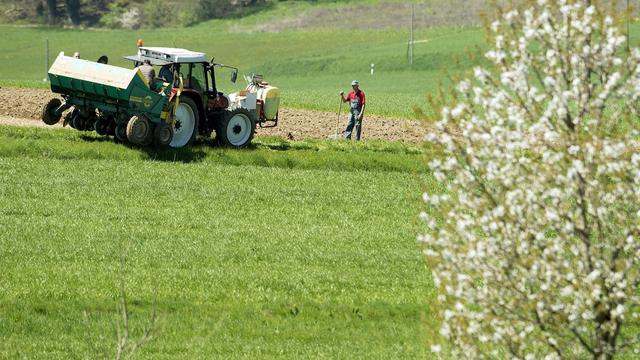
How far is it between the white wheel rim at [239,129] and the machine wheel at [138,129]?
2.64m

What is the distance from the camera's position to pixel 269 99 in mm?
30688

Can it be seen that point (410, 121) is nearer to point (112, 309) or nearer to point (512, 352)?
point (112, 309)

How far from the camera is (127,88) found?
26078mm

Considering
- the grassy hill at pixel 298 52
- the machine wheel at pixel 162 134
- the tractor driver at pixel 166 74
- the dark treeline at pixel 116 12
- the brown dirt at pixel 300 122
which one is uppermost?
the tractor driver at pixel 166 74

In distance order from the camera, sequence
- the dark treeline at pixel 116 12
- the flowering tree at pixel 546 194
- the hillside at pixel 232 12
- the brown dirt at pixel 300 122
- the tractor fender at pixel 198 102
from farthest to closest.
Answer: the dark treeline at pixel 116 12 < the hillside at pixel 232 12 < the brown dirt at pixel 300 122 < the tractor fender at pixel 198 102 < the flowering tree at pixel 546 194

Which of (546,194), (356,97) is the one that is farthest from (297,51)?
(546,194)

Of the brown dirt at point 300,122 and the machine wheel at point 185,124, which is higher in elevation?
the machine wheel at point 185,124

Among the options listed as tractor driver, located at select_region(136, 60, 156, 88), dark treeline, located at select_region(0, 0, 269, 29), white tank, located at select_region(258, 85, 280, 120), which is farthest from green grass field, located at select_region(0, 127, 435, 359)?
dark treeline, located at select_region(0, 0, 269, 29)

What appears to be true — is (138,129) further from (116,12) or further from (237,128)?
(116,12)

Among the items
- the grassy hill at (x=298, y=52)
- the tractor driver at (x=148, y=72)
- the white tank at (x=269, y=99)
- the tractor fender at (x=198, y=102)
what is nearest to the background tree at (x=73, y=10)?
the grassy hill at (x=298, y=52)

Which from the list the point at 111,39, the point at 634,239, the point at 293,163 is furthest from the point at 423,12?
Result: the point at 634,239

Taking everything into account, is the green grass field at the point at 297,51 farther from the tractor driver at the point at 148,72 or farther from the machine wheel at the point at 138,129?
the machine wheel at the point at 138,129

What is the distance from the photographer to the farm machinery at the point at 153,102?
26328 millimetres

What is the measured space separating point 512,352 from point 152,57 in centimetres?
2030
